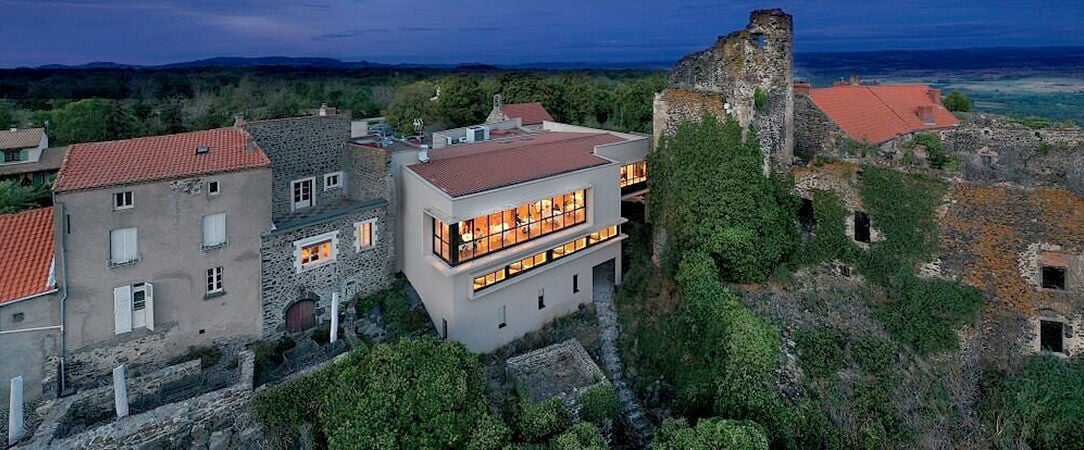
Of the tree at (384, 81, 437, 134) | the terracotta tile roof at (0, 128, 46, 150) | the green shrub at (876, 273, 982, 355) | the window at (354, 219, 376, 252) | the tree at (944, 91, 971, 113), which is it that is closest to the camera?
the green shrub at (876, 273, 982, 355)

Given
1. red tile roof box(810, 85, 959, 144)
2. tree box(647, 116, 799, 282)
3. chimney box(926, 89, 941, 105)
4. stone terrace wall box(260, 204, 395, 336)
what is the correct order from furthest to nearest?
chimney box(926, 89, 941, 105)
red tile roof box(810, 85, 959, 144)
tree box(647, 116, 799, 282)
stone terrace wall box(260, 204, 395, 336)

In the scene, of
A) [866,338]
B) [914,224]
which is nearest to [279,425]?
[866,338]

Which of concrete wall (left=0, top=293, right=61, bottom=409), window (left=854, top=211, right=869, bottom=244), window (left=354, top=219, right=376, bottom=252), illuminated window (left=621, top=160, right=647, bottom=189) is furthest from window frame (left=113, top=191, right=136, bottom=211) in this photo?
window (left=854, top=211, right=869, bottom=244)

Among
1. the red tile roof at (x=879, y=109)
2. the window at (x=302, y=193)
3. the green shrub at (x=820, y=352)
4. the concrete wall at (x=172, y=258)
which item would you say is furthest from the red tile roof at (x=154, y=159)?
the red tile roof at (x=879, y=109)

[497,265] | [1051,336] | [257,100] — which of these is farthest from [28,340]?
[257,100]

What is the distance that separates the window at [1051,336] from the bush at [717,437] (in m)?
8.54

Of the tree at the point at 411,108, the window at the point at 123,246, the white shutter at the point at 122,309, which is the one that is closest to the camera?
the window at the point at 123,246

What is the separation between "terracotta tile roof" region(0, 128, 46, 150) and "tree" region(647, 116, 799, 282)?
1372 inches

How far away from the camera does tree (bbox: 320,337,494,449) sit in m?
13.5

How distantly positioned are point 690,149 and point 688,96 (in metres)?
2.03

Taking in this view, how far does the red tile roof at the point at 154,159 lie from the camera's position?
14742 millimetres

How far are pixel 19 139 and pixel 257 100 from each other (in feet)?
105

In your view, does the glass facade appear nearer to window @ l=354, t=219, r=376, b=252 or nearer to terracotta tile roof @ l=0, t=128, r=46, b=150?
window @ l=354, t=219, r=376, b=252

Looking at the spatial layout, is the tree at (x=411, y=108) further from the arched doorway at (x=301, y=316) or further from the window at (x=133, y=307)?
the window at (x=133, y=307)
